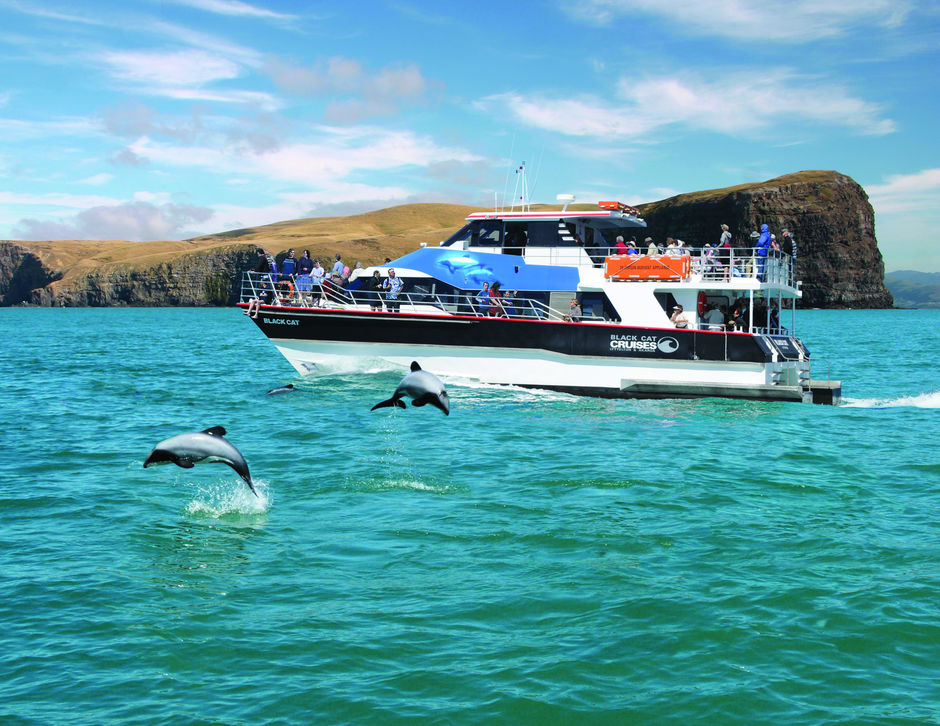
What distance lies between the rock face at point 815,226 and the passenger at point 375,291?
12269cm

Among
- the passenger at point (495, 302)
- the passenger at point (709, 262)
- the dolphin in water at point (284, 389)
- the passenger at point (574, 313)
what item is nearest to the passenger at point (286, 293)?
the dolphin in water at point (284, 389)

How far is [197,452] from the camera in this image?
9234 mm

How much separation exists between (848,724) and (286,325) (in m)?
20.3

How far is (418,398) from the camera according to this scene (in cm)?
1145

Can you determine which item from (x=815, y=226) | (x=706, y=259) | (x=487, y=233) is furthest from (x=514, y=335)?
(x=815, y=226)

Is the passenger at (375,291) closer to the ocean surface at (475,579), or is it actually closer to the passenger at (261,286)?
the passenger at (261,286)

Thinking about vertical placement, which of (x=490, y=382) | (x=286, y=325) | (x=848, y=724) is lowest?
(x=848, y=724)

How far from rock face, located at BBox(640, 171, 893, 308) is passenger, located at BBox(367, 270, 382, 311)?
12269 cm

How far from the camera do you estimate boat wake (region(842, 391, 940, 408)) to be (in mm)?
22625

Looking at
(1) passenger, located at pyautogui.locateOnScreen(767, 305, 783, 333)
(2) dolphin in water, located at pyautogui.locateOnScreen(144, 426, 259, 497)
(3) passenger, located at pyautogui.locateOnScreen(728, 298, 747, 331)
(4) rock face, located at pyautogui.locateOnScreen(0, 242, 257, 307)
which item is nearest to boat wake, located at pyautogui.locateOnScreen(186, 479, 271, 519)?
(2) dolphin in water, located at pyautogui.locateOnScreen(144, 426, 259, 497)

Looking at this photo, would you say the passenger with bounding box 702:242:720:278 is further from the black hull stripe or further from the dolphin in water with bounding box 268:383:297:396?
the dolphin in water with bounding box 268:383:297:396

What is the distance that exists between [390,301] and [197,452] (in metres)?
14.9

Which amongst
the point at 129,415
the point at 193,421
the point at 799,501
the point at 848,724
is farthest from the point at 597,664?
the point at 129,415

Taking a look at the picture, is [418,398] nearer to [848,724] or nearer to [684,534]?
[684,534]
